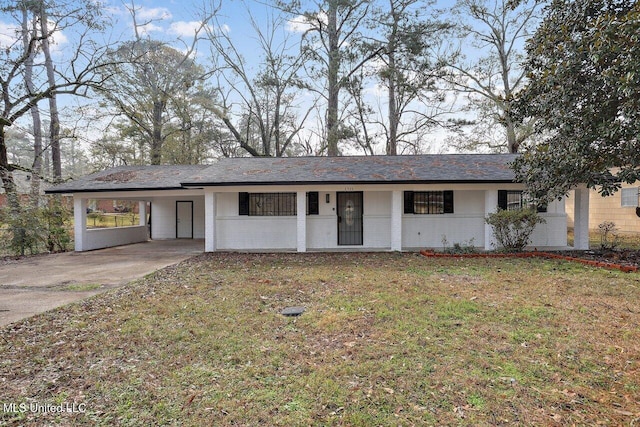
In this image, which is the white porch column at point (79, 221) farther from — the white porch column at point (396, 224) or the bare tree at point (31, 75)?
the white porch column at point (396, 224)

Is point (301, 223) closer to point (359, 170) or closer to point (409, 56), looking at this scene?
point (359, 170)

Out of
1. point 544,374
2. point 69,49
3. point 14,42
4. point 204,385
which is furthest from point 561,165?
point 14,42

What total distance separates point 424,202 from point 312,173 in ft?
13.4

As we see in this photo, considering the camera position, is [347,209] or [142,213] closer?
[347,209]

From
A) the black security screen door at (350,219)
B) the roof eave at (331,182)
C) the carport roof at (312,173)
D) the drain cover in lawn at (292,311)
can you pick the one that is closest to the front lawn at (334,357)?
the drain cover in lawn at (292,311)

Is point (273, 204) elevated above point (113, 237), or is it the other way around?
point (273, 204)

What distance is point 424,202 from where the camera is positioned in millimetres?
11734

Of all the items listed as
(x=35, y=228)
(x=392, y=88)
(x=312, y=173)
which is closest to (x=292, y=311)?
(x=312, y=173)

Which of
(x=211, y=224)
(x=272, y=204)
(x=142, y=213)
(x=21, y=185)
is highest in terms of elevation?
(x=21, y=185)

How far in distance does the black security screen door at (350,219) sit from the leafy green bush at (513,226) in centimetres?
414

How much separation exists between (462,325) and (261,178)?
7.82m

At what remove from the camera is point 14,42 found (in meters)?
13.0

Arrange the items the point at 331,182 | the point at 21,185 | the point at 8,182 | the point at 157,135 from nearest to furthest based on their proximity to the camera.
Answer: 1. the point at 331,182
2. the point at 8,182
3. the point at 21,185
4. the point at 157,135

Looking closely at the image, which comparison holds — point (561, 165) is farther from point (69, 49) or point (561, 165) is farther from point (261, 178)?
point (69, 49)
